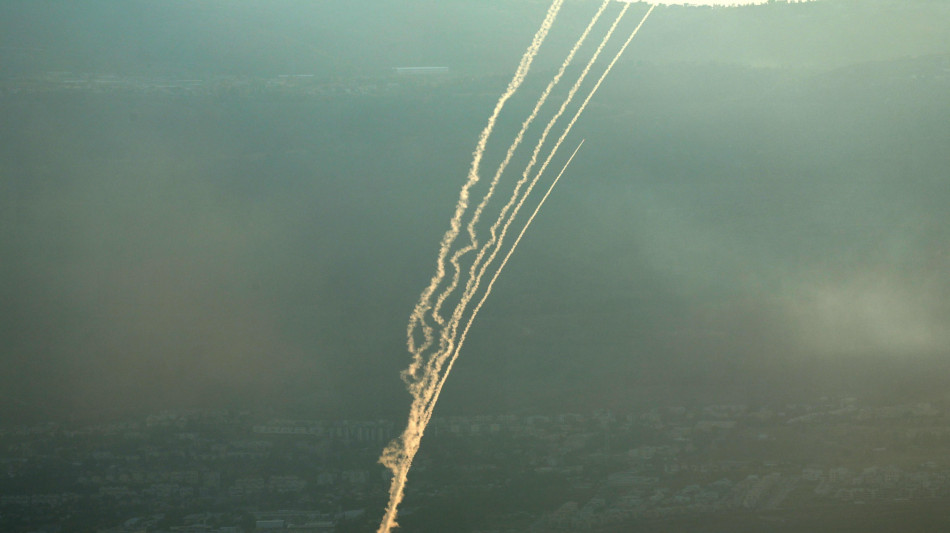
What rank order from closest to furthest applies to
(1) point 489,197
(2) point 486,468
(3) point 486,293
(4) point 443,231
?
(2) point 486,468 < (3) point 486,293 < (4) point 443,231 < (1) point 489,197

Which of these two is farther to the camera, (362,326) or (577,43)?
(577,43)

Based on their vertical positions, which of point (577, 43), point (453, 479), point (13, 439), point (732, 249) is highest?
point (577, 43)

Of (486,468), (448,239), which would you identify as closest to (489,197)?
(448,239)

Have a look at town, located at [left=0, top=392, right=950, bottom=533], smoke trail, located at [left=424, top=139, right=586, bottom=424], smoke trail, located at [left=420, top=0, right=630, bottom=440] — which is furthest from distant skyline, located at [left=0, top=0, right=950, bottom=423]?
town, located at [left=0, top=392, right=950, bottom=533]

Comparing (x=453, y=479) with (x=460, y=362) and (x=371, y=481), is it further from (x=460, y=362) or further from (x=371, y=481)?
(x=460, y=362)

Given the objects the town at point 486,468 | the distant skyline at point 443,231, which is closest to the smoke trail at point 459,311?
the distant skyline at point 443,231

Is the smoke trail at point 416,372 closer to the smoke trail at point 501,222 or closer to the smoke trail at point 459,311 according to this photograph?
the smoke trail at point 459,311

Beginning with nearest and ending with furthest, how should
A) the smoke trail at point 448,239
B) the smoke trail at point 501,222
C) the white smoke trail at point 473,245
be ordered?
the smoke trail at point 448,239 → the white smoke trail at point 473,245 → the smoke trail at point 501,222

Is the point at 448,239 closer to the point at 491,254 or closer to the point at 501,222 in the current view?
the point at 491,254

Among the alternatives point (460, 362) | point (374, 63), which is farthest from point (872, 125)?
point (374, 63)

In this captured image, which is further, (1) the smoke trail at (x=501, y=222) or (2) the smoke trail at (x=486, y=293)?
(1) the smoke trail at (x=501, y=222)

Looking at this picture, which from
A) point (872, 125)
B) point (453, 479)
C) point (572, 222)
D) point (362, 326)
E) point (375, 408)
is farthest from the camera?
point (872, 125)
